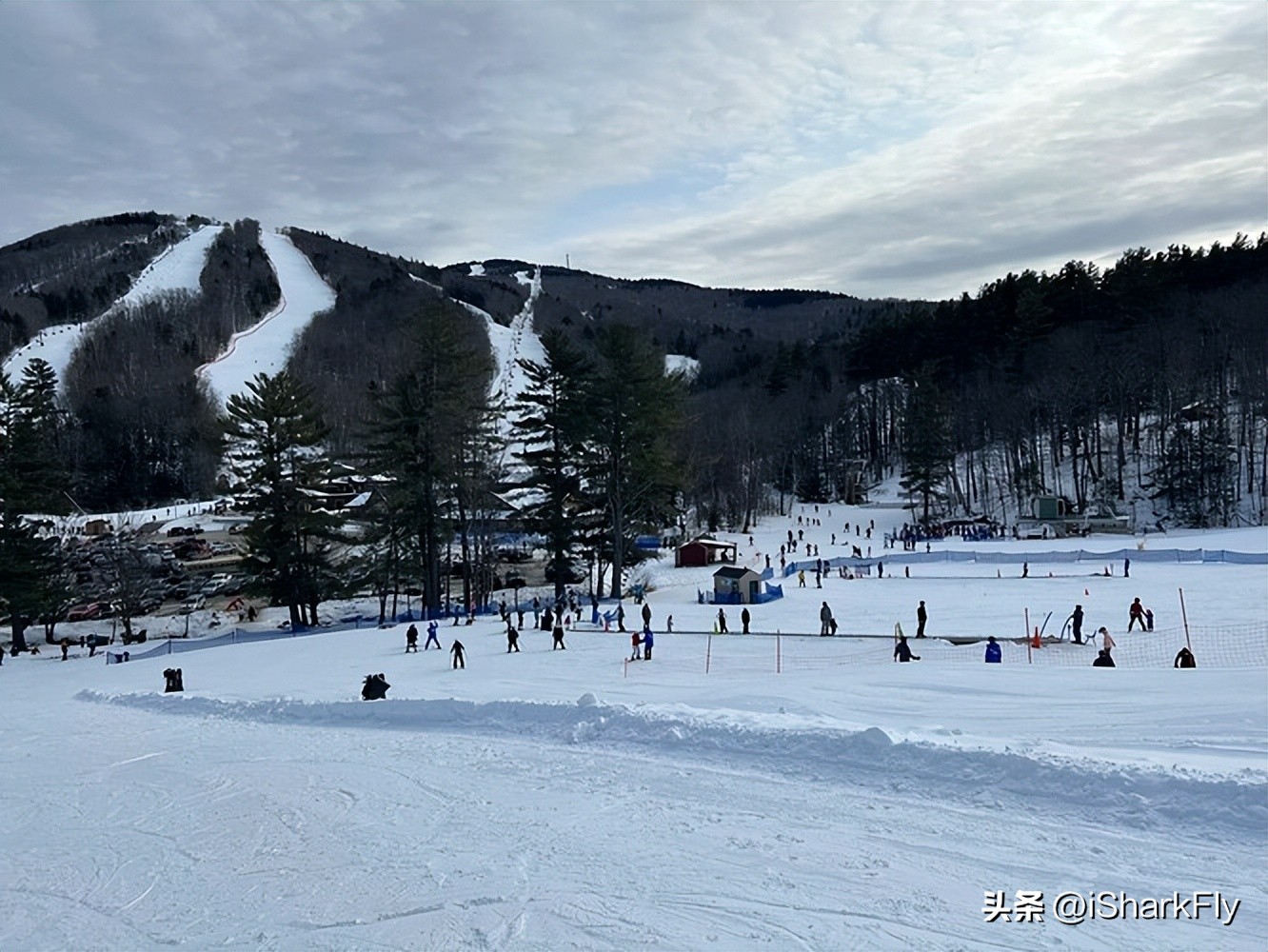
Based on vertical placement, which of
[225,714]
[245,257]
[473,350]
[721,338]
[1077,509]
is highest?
[245,257]

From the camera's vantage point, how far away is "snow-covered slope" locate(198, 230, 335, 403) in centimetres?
11381

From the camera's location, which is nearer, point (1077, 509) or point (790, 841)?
point (790, 841)

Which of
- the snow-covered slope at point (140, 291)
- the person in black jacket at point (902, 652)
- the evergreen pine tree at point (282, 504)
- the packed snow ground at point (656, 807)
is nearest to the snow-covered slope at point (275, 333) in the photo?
the snow-covered slope at point (140, 291)

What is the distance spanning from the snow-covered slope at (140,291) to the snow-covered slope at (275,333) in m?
15.5

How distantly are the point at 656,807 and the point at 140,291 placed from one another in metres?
170

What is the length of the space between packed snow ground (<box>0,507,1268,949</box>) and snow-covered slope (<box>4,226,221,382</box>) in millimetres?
93058

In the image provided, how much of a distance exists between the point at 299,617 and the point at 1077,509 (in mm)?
48597

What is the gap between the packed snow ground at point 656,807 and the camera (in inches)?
319

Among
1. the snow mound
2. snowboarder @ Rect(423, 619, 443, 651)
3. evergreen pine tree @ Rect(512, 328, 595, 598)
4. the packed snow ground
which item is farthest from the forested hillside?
the snow mound

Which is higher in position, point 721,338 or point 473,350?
point 721,338

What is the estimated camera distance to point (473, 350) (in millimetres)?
41594

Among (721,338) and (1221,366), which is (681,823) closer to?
(1221,366)

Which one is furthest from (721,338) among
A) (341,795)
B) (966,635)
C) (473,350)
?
(341,795)

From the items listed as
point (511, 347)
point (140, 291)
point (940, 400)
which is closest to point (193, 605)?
point (940, 400)
